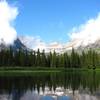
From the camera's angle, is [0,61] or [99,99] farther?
[0,61]

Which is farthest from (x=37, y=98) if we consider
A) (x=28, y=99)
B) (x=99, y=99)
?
(x=99, y=99)

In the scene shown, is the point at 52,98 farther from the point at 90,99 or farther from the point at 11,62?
the point at 11,62

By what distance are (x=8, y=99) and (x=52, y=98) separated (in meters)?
6.00

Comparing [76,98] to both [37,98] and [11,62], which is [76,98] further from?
[11,62]

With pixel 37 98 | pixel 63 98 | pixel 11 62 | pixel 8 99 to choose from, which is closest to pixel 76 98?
pixel 63 98

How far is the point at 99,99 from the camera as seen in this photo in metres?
40.0

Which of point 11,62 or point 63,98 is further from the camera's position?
point 11,62

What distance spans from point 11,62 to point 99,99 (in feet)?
534

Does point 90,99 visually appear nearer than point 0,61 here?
Yes

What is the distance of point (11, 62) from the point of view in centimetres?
19975

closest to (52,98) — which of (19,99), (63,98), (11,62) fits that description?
(63,98)

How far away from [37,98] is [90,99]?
7.12 m

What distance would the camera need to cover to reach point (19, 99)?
39.7 metres

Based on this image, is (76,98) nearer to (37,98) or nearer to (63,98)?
(63,98)
